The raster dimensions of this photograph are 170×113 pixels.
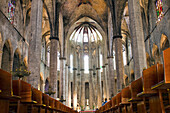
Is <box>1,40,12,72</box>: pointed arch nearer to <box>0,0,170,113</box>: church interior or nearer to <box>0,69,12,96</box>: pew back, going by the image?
<box>0,0,170,113</box>: church interior

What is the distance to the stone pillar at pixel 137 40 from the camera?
9705mm

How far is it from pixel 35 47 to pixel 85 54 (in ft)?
84.9

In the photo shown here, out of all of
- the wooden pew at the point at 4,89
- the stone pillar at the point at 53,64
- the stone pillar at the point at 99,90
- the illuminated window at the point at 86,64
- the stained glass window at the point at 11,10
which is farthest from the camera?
the illuminated window at the point at 86,64

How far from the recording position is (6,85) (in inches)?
146

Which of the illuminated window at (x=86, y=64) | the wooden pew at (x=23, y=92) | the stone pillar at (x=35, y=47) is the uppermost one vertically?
the illuminated window at (x=86, y=64)

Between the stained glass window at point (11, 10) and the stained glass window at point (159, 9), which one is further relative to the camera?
the stained glass window at point (11, 10)

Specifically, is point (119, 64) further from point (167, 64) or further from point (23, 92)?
point (167, 64)

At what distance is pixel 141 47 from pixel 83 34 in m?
25.8

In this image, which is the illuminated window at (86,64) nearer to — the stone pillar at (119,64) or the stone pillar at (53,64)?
the stone pillar at (53,64)

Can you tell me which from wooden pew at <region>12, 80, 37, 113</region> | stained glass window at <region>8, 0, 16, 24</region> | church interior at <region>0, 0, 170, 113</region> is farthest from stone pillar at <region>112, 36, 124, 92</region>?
wooden pew at <region>12, 80, 37, 113</region>

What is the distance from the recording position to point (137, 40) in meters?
10.1

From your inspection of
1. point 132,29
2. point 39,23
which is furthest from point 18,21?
point 132,29

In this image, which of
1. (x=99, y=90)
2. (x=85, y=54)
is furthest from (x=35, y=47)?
(x=85, y=54)

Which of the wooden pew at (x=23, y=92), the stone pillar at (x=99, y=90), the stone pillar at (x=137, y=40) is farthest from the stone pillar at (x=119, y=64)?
the stone pillar at (x=99, y=90)
